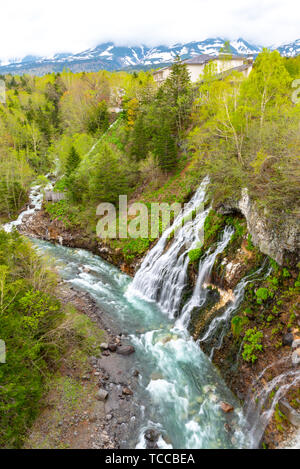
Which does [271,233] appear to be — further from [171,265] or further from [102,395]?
[102,395]

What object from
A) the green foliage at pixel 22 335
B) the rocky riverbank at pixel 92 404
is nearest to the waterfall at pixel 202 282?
the rocky riverbank at pixel 92 404

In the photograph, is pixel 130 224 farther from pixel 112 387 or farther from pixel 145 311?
pixel 112 387

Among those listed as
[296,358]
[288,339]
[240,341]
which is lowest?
[240,341]

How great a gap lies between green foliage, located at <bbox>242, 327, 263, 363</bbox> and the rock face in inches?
133

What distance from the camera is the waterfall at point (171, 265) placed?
55.1 ft

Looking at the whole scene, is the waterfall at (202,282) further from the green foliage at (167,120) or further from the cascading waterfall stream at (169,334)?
the green foliage at (167,120)

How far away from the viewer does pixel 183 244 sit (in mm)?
18156

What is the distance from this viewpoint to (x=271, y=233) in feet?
38.5

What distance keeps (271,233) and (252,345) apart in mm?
5075

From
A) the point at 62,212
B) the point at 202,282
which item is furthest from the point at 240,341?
the point at 62,212

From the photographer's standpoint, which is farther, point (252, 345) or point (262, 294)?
point (262, 294)

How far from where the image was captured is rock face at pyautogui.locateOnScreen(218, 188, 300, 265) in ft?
35.4

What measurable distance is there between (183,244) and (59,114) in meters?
52.1

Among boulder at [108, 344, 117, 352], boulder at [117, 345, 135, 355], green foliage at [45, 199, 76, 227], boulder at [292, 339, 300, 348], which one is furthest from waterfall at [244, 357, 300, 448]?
green foliage at [45, 199, 76, 227]
